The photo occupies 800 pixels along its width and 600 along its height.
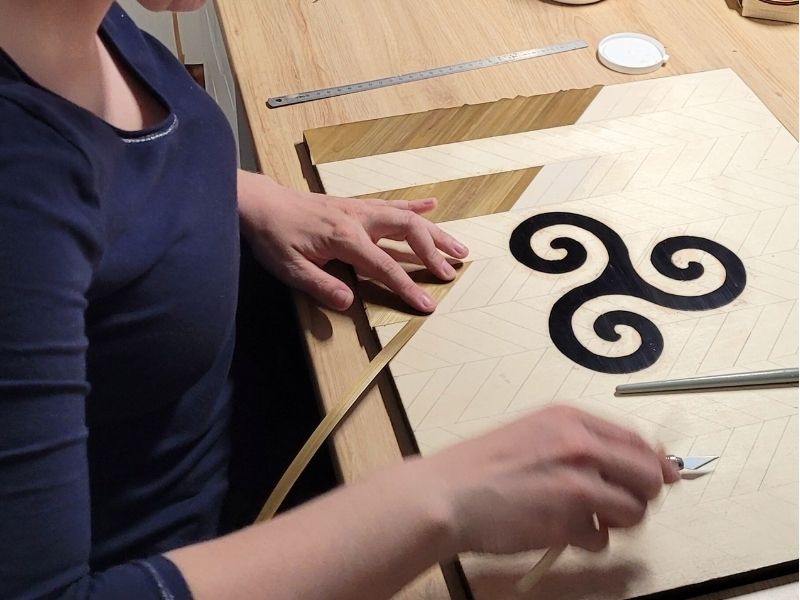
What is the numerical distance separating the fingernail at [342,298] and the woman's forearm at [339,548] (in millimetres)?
237

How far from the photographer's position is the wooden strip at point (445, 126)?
901mm

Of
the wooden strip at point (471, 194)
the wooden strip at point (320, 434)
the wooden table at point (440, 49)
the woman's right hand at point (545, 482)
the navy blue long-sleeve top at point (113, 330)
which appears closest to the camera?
the navy blue long-sleeve top at point (113, 330)

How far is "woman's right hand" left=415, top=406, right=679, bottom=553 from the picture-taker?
1.75 feet

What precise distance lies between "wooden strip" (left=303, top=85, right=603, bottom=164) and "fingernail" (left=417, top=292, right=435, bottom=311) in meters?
0.22

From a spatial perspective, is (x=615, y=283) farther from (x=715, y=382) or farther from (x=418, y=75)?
(x=418, y=75)

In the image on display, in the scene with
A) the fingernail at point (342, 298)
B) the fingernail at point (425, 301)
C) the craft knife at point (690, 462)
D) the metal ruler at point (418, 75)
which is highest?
the metal ruler at point (418, 75)

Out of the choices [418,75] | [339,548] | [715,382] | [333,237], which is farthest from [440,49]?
[339,548]

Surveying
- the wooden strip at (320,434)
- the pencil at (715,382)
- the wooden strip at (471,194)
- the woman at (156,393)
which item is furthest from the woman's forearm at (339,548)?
the wooden strip at (471,194)

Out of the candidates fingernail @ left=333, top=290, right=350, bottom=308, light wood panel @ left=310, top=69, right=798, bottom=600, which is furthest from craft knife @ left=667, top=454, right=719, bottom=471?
fingernail @ left=333, top=290, right=350, bottom=308

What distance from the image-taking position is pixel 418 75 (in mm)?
995

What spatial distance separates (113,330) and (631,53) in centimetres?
74

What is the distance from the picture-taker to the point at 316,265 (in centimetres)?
78

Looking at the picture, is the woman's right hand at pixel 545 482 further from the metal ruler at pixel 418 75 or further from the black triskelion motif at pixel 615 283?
the metal ruler at pixel 418 75

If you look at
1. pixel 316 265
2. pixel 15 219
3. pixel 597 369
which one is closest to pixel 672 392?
pixel 597 369
